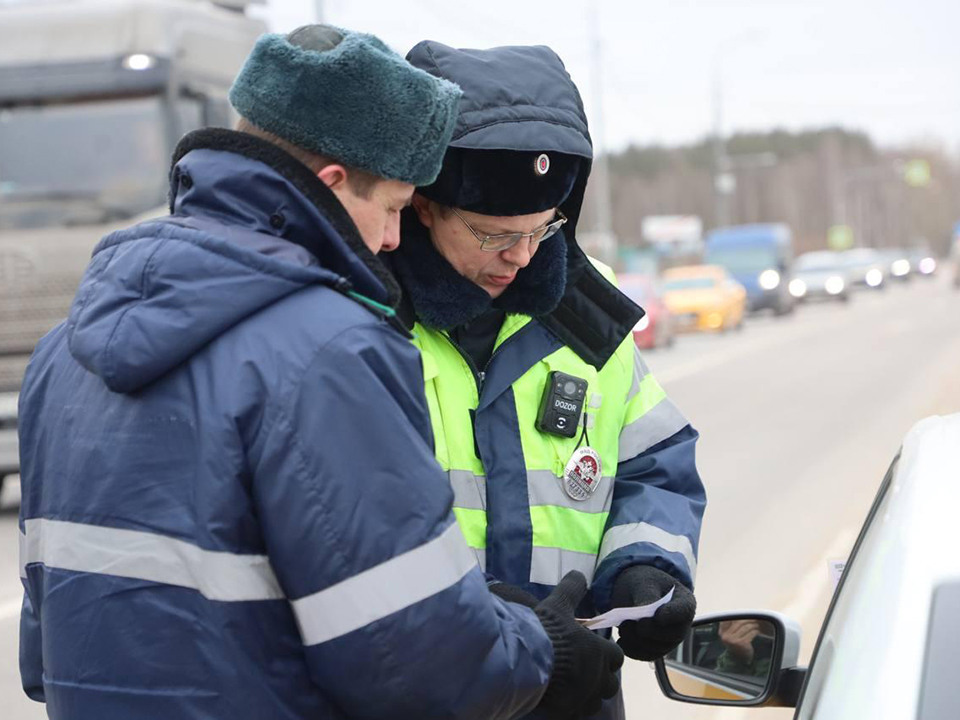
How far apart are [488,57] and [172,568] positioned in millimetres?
1194

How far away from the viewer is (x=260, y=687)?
1.81 metres

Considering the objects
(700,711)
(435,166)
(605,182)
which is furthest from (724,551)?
(605,182)

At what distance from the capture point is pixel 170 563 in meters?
1.80

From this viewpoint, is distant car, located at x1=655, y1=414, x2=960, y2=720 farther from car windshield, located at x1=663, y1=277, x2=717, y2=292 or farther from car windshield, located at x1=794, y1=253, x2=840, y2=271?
car windshield, located at x1=794, y1=253, x2=840, y2=271

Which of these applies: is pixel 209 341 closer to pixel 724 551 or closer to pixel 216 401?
pixel 216 401

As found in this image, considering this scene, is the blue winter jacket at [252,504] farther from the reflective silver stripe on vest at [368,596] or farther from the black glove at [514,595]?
the black glove at [514,595]

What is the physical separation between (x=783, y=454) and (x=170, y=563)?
1174 centimetres

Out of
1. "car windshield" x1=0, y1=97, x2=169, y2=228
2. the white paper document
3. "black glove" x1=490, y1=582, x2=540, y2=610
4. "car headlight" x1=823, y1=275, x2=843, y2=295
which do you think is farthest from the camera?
"car headlight" x1=823, y1=275, x2=843, y2=295

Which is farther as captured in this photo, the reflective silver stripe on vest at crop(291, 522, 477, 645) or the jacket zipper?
the jacket zipper

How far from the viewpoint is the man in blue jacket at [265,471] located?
1772 mm

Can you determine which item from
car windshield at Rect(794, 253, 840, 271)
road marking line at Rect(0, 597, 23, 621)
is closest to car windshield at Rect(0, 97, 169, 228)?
road marking line at Rect(0, 597, 23, 621)

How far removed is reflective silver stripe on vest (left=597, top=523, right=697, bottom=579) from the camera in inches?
104

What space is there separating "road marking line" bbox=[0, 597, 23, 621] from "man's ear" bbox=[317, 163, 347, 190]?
612 cm

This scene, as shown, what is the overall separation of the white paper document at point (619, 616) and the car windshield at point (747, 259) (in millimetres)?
A: 41611
